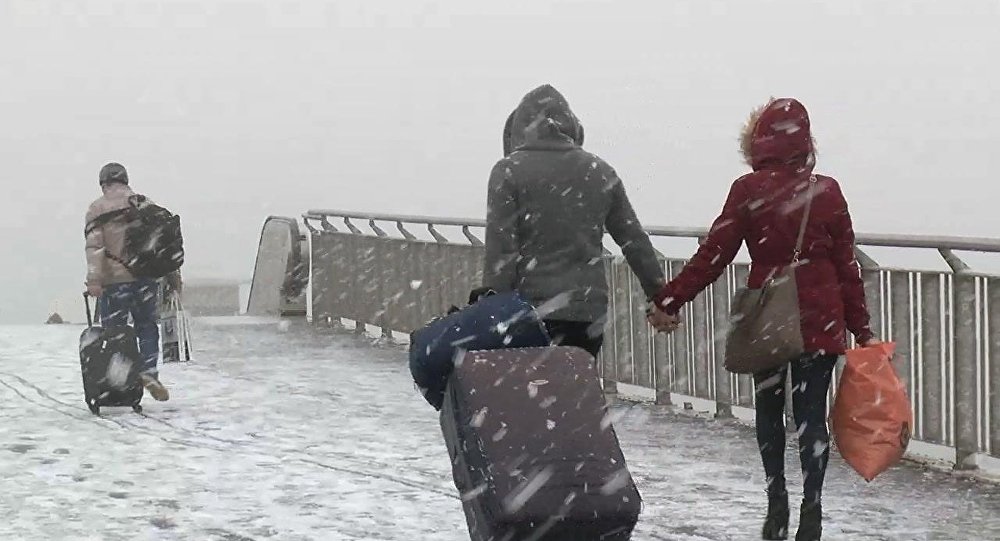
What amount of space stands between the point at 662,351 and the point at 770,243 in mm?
5139

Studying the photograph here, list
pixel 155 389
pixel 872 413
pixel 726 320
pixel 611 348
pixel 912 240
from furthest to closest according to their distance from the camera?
pixel 611 348 → pixel 155 389 → pixel 726 320 → pixel 912 240 → pixel 872 413

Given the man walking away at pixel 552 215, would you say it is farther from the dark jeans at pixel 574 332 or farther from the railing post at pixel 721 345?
the railing post at pixel 721 345

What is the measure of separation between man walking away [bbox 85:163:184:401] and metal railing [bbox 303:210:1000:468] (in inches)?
124

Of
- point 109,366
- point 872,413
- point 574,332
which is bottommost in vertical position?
point 109,366

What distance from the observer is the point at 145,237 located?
37.0 ft

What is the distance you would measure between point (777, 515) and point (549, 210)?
1.54 meters

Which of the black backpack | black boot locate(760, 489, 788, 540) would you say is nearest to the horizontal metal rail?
black boot locate(760, 489, 788, 540)

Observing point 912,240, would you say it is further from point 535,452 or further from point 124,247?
point 124,247

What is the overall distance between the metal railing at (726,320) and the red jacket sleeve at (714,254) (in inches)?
85.8

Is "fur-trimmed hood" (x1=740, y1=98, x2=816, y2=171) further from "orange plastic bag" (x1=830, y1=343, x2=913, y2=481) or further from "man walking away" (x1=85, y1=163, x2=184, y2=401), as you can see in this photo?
"man walking away" (x1=85, y1=163, x2=184, y2=401)

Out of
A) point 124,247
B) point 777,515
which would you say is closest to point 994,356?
point 777,515

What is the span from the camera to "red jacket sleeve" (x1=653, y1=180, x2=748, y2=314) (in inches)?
239

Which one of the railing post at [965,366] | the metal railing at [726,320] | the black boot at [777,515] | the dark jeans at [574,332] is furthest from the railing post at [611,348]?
the dark jeans at [574,332]

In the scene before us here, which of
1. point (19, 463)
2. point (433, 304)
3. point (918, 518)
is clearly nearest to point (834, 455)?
point (918, 518)
